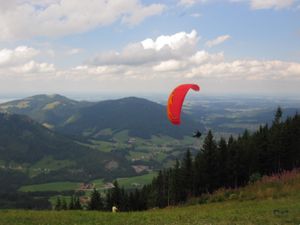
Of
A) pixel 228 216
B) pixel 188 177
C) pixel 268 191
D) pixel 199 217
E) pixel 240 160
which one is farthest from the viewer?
pixel 188 177

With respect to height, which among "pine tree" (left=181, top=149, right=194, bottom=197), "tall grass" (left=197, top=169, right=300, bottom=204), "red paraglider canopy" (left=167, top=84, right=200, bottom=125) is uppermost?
"red paraglider canopy" (left=167, top=84, right=200, bottom=125)

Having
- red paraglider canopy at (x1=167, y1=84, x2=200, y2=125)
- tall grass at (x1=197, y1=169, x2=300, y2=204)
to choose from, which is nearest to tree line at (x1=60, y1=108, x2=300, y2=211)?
tall grass at (x1=197, y1=169, x2=300, y2=204)

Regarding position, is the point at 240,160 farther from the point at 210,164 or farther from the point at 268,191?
the point at 268,191

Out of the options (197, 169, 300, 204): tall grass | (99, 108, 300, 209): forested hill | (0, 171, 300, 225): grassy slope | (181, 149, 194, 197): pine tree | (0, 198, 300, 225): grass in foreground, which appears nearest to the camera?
(0, 198, 300, 225): grass in foreground

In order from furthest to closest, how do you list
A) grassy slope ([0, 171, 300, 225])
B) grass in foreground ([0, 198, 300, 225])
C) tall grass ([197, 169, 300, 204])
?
tall grass ([197, 169, 300, 204]) < grassy slope ([0, 171, 300, 225]) < grass in foreground ([0, 198, 300, 225])

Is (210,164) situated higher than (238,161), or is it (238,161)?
(238,161)

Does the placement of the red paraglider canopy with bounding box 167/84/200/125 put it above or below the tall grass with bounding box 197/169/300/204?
above

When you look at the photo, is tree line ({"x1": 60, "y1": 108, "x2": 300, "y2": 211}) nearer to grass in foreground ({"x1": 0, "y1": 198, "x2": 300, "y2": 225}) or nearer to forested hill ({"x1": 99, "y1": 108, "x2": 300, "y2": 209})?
forested hill ({"x1": 99, "y1": 108, "x2": 300, "y2": 209})

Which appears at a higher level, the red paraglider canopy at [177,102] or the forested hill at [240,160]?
the red paraglider canopy at [177,102]

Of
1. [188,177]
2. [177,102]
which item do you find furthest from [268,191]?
[188,177]

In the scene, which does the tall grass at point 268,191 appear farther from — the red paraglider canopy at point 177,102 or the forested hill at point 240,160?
the forested hill at point 240,160

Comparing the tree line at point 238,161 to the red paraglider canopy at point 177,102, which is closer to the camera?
the red paraglider canopy at point 177,102

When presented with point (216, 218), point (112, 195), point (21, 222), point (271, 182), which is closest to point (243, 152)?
point (271, 182)

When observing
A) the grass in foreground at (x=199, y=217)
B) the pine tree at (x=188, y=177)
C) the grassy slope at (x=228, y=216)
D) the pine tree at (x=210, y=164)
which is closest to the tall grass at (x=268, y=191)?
the grassy slope at (x=228, y=216)
